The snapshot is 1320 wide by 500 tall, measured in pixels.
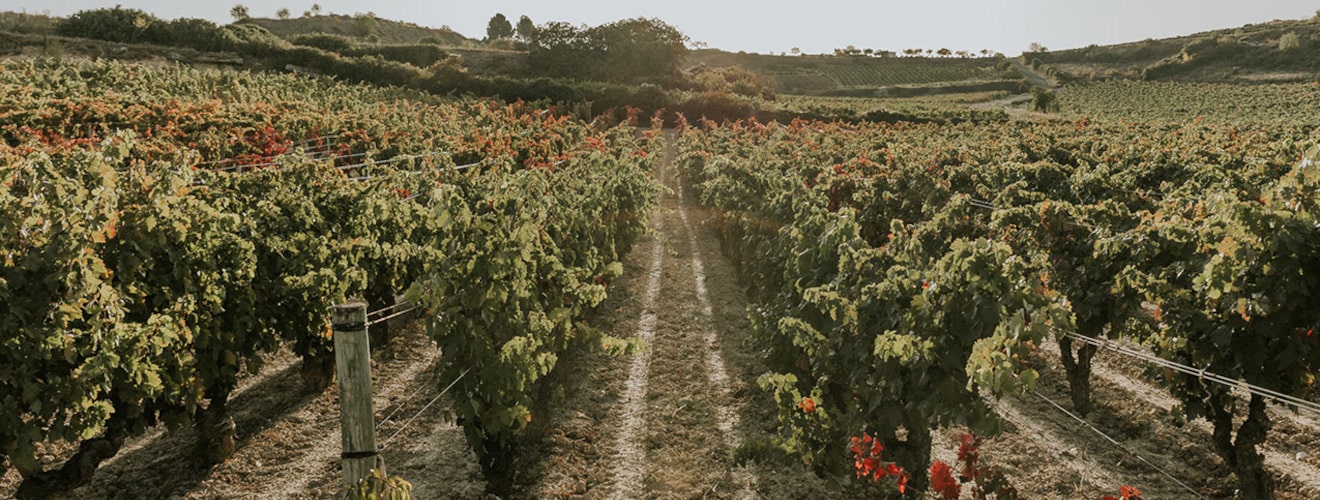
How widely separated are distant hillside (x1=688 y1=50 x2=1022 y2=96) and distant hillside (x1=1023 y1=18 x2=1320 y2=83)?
29.1 feet

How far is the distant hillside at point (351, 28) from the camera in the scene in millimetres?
93625

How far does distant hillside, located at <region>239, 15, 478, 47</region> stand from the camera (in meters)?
93.6

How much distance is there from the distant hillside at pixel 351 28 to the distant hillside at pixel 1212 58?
83.9 metres

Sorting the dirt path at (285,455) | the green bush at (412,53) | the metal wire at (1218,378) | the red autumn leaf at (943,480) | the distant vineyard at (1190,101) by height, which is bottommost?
the dirt path at (285,455)

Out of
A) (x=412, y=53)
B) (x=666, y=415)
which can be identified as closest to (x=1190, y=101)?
(x=412, y=53)

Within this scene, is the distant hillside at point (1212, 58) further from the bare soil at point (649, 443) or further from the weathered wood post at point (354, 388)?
the weathered wood post at point (354, 388)

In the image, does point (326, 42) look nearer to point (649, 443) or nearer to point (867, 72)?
point (649, 443)

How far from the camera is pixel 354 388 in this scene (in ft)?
14.9

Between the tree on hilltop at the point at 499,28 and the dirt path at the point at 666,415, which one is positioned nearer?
the dirt path at the point at 666,415

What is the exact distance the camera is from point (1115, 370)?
32.1ft

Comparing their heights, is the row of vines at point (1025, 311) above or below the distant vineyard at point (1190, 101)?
below

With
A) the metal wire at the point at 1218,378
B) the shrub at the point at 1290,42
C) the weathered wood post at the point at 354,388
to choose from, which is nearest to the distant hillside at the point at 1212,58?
the shrub at the point at 1290,42

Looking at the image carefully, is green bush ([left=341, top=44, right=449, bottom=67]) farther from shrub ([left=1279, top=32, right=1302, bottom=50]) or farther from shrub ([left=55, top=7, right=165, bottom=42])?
shrub ([left=1279, top=32, right=1302, bottom=50])

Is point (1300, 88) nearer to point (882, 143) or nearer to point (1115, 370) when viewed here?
point (882, 143)
